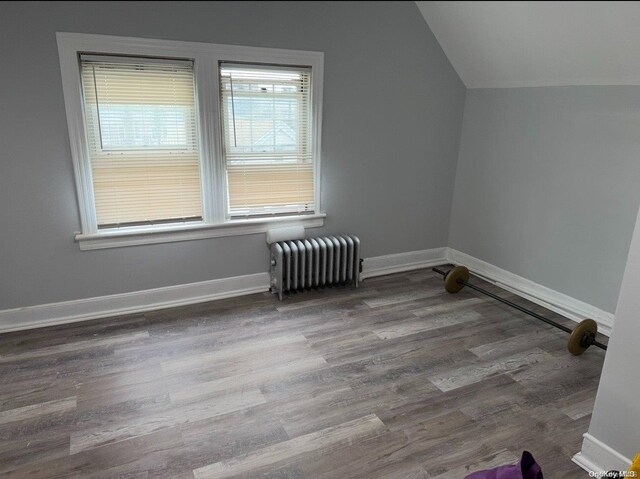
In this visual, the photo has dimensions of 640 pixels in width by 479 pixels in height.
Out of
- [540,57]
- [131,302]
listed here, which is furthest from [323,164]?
[131,302]

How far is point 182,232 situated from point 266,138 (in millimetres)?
965

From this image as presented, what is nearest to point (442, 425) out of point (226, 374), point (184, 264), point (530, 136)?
point (226, 374)

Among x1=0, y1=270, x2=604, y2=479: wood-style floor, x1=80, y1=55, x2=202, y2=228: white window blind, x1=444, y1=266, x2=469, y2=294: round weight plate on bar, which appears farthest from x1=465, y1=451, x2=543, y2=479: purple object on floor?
x1=80, y1=55, x2=202, y2=228: white window blind

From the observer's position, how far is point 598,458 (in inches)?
73.1

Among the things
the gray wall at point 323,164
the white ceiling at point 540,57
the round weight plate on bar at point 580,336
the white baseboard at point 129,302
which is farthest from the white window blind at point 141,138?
the round weight plate on bar at point 580,336

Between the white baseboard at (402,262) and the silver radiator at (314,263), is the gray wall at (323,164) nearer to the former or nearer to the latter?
the white baseboard at (402,262)

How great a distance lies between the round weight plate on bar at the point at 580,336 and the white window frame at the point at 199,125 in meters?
2.08

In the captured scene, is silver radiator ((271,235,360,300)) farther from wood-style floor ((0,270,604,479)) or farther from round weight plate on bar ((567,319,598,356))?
round weight plate on bar ((567,319,598,356))

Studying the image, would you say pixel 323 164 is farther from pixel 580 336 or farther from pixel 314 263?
pixel 580 336

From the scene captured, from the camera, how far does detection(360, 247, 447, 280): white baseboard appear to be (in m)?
4.02

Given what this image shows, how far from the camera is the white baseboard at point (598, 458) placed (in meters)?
1.78

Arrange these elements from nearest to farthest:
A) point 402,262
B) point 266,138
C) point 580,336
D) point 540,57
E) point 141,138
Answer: point 580,336
point 540,57
point 141,138
point 266,138
point 402,262

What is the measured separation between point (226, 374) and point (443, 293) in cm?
200

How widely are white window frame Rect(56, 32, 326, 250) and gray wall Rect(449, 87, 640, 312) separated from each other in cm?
153
